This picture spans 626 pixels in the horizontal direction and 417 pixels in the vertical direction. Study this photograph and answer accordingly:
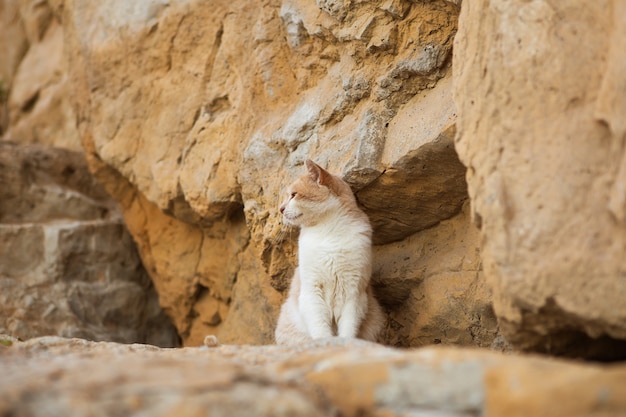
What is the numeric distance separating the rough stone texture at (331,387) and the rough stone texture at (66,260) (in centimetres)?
463

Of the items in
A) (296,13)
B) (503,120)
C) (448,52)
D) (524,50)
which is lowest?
(503,120)

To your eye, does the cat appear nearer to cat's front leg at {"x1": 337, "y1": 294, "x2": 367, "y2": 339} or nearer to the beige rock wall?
cat's front leg at {"x1": 337, "y1": 294, "x2": 367, "y2": 339}

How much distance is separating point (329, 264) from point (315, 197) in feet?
1.89

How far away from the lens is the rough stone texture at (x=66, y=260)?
7.64 m

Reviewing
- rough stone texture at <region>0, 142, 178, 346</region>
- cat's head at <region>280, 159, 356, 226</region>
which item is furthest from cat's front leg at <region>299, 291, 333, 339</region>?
rough stone texture at <region>0, 142, 178, 346</region>

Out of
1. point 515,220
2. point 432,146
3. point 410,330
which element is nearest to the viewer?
point 515,220

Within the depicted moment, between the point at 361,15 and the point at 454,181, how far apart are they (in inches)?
62.4

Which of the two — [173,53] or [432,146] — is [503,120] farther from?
[173,53]

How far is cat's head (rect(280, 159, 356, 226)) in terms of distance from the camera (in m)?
Answer: 5.53

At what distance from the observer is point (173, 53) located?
23.3ft

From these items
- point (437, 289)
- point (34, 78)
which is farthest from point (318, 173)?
point (34, 78)

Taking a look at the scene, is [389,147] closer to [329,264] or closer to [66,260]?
[329,264]

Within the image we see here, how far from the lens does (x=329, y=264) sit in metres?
5.40

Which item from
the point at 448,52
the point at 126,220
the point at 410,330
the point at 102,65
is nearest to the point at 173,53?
the point at 102,65
